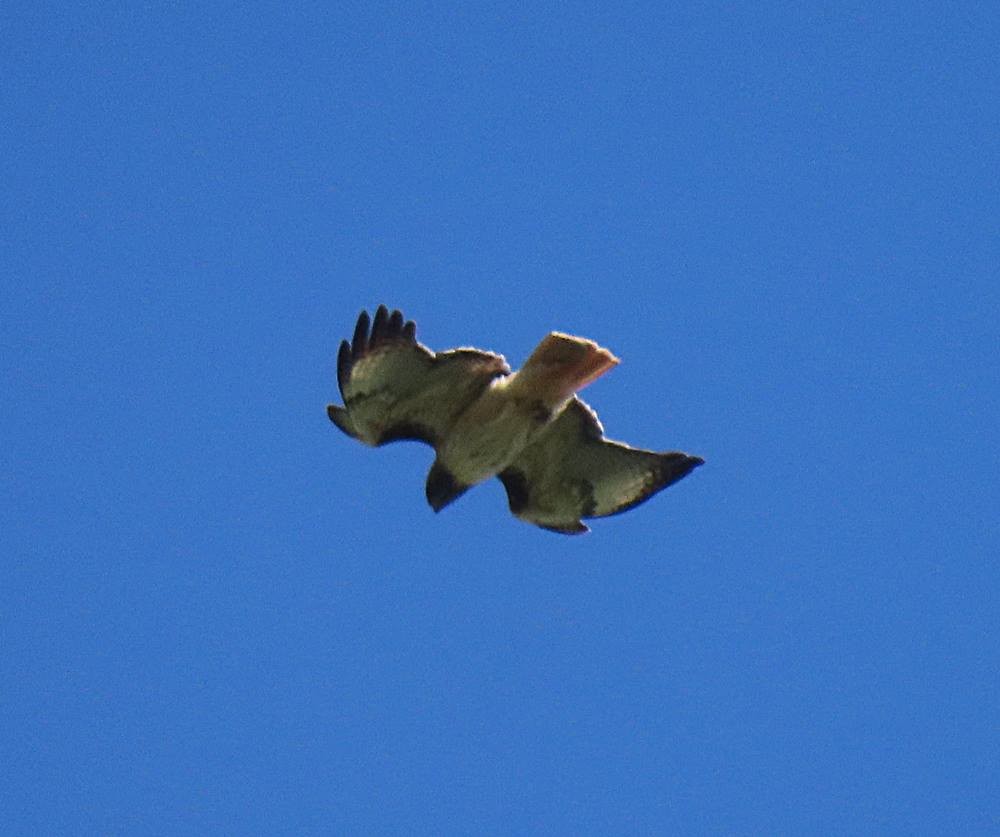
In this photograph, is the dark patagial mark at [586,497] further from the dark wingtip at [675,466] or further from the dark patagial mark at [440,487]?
the dark patagial mark at [440,487]

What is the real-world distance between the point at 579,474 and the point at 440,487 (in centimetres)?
114

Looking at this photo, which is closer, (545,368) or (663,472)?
(545,368)

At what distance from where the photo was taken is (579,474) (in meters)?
11.6

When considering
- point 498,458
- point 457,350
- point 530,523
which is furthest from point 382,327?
point 530,523

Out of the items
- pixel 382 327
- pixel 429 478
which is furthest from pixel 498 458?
pixel 382 327

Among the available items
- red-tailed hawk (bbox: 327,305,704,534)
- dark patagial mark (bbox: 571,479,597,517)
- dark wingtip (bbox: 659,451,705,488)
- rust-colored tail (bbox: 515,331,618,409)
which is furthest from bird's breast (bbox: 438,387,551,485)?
dark wingtip (bbox: 659,451,705,488)

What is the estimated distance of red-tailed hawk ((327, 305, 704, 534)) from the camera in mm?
10664

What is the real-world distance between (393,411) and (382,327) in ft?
2.15

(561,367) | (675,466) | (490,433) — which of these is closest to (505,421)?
(490,433)

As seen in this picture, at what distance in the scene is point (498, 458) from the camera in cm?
1102

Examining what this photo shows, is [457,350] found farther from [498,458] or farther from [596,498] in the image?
[596,498]

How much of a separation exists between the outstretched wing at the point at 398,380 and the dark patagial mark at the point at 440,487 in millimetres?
301

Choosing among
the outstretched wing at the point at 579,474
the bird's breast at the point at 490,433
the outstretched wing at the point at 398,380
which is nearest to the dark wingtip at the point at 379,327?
the outstretched wing at the point at 398,380

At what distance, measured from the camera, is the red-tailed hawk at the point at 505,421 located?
35.0ft
